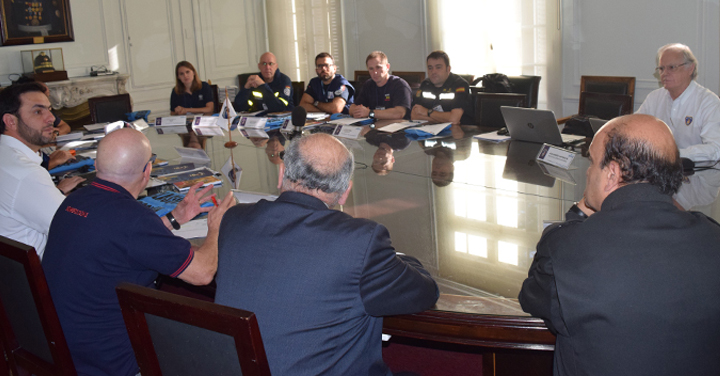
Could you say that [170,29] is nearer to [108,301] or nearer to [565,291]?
[108,301]

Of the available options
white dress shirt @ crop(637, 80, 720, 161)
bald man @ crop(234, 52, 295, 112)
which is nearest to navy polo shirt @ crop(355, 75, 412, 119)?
bald man @ crop(234, 52, 295, 112)

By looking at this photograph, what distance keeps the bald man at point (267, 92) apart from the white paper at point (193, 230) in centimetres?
310

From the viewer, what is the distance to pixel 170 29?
24.8 feet

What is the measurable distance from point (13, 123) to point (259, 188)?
1.11m

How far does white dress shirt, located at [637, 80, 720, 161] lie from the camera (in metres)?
2.64

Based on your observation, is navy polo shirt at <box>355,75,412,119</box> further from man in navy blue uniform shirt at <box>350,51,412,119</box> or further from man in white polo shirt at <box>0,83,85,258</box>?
man in white polo shirt at <box>0,83,85,258</box>

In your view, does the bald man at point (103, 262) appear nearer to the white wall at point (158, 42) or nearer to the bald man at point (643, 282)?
the bald man at point (643, 282)

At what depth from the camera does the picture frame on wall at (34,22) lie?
20.4 feet

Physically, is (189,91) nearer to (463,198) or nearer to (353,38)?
(353,38)

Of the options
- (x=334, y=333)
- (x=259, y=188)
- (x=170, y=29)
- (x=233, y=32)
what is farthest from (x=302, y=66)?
(x=334, y=333)

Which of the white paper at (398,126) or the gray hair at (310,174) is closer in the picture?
the gray hair at (310,174)

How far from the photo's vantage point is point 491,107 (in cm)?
400

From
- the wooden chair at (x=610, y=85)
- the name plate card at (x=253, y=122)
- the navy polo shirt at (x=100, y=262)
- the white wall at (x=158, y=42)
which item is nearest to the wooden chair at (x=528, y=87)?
the wooden chair at (x=610, y=85)

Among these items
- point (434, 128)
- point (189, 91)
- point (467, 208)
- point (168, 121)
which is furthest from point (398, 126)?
point (189, 91)
